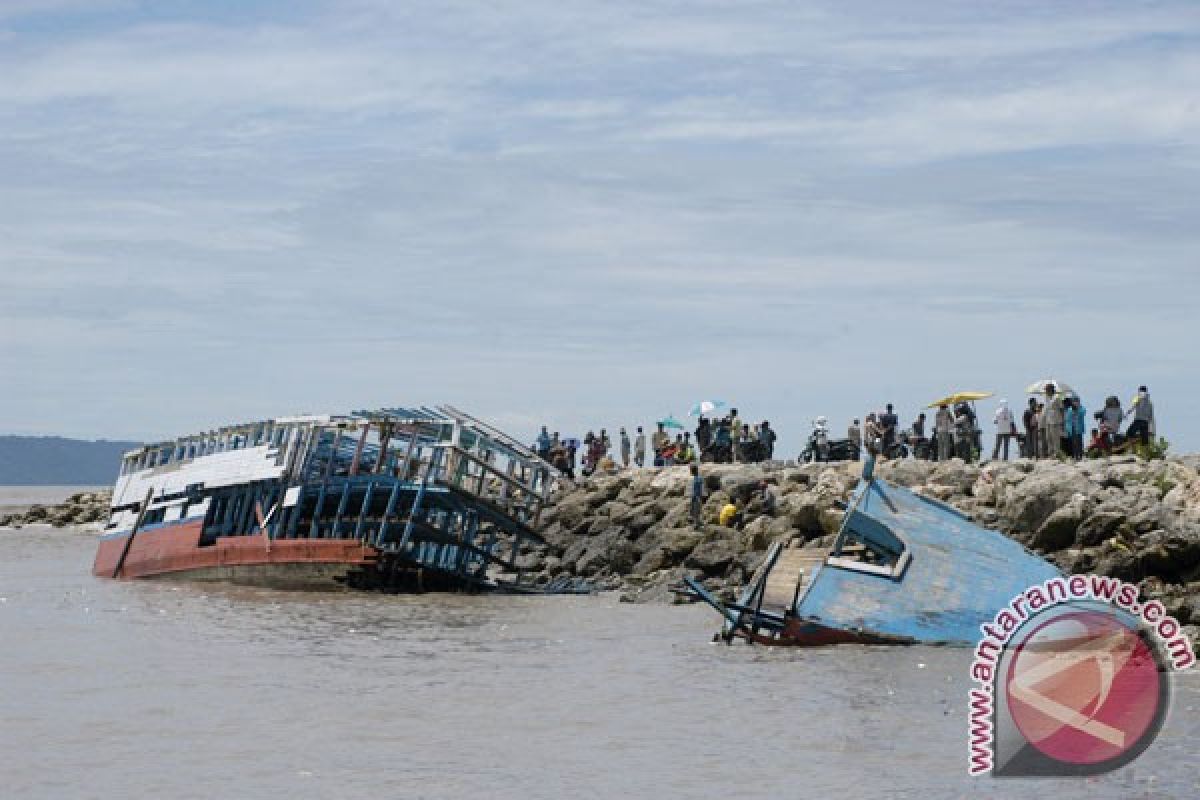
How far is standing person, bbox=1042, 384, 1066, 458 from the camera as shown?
115 ft

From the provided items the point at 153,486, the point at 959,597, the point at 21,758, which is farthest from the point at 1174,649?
the point at 153,486

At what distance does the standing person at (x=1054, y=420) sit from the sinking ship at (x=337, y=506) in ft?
33.1

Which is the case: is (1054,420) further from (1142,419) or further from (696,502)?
(696,502)

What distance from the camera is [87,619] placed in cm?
3184

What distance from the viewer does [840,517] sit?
31.1 metres

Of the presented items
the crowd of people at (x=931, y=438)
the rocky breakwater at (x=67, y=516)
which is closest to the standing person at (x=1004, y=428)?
the crowd of people at (x=931, y=438)

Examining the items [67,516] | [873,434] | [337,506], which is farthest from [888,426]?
[67,516]

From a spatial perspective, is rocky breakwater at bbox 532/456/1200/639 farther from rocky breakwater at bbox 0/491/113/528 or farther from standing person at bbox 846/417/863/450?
rocky breakwater at bbox 0/491/113/528

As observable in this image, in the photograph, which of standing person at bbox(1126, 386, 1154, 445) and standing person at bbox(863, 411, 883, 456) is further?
Answer: standing person at bbox(863, 411, 883, 456)

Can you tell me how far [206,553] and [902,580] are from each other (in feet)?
63.8

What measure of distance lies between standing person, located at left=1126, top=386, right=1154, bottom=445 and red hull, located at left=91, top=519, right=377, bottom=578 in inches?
573

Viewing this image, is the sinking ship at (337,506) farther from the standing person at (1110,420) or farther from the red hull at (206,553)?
the standing person at (1110,420)

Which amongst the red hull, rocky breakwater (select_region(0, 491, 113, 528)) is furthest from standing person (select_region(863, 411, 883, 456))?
rocky breakwater (select_region(0, 491, 113, 528))

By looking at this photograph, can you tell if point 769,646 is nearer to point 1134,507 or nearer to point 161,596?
point 1134,507
